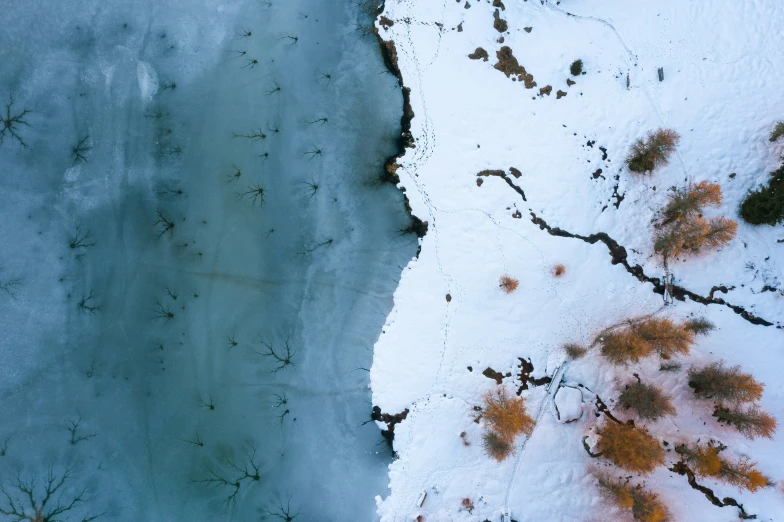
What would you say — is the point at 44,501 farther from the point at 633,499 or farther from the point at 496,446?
the point at 633,499

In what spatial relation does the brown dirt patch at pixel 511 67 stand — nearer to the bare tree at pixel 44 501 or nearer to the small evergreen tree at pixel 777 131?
the small evergreen tree at pixel 777 131

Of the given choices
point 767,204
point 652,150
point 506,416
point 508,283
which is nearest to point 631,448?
point 506,416

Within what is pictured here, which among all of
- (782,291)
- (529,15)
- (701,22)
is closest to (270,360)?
(529,15)

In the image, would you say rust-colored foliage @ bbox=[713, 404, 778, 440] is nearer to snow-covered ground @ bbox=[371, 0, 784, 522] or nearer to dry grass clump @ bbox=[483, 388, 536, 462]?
snow-covered ground @ bbox=[371, 0, 784, 522]

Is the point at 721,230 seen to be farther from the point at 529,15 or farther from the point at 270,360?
the point at 270,360

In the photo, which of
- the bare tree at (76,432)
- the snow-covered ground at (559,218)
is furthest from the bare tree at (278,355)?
the bare tree at (76,432)

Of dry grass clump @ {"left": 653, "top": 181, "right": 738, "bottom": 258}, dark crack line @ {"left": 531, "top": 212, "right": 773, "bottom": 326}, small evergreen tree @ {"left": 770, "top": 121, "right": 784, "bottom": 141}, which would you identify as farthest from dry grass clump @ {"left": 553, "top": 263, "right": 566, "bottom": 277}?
small evergreen tree @ {"left": 770, "top": 121, "right": 784, "bottom": 141}

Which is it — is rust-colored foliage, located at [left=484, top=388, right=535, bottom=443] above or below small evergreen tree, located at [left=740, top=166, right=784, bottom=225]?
below
